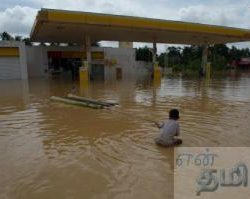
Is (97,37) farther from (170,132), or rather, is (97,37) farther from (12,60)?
(170,132)

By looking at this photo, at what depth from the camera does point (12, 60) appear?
35344 millimetres

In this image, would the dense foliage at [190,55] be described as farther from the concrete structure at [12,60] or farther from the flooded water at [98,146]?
the flooded water at [98,146]

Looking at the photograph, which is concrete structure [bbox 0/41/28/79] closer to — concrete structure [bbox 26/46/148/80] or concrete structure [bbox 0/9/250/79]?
concrete structure [bbox 0/9/250/79]

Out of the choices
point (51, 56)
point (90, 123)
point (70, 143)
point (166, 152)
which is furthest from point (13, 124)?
point (51, 56)

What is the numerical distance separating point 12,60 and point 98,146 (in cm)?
3017

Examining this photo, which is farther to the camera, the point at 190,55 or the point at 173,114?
the point at 190,55

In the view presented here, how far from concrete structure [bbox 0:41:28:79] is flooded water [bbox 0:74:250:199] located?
22658 mm

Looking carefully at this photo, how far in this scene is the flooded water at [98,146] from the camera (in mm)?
5254

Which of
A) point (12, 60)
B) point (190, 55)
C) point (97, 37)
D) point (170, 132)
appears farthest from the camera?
point (190, 55)

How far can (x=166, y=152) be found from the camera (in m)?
7.02

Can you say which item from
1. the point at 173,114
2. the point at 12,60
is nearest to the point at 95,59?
the point at 12,60

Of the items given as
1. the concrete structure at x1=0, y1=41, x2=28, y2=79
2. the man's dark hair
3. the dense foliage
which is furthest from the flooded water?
the dense foliage

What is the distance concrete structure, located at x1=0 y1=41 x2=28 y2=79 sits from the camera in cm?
3488

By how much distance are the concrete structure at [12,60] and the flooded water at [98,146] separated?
22658mm
